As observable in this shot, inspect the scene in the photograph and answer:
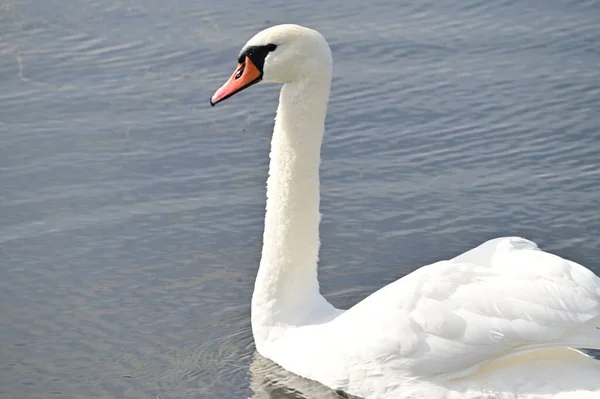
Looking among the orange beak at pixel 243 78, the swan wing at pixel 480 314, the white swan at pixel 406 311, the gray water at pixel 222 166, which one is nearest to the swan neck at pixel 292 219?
the white swan at pixel 406 311

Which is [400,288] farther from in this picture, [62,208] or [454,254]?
[62,208]

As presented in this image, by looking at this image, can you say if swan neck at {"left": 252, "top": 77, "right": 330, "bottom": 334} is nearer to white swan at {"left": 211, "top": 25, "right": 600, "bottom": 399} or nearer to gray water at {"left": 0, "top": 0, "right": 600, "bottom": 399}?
white swan at {"left": 211, "top": 25, "right": 600, "bottom": 399}

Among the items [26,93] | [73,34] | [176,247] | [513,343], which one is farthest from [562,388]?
[73,34]

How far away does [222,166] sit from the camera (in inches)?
359

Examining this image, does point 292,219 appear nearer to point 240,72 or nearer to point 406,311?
point 240,72

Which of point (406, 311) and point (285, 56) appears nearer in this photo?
point (406, 311)

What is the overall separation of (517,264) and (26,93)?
5.32 metres

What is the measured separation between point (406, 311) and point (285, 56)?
60.5 inches

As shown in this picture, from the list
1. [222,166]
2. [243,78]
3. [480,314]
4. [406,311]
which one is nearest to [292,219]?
[243,78]

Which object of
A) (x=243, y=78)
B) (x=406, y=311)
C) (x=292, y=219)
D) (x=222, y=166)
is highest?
(x=243, y=78)

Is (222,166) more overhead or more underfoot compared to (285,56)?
more underfoot

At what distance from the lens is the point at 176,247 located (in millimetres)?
8125

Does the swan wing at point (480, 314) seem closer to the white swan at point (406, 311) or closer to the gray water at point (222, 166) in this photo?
the white swan at point (406, 311)

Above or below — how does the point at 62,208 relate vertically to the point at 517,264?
below
